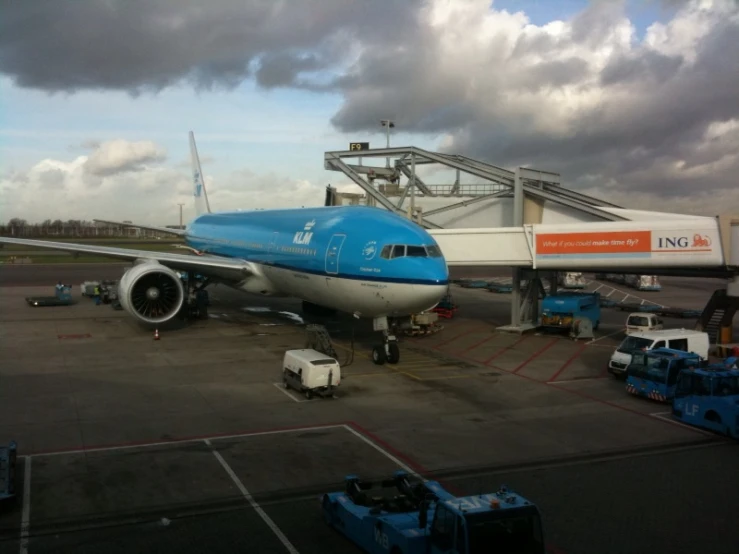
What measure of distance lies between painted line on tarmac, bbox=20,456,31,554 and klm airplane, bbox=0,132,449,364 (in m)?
11.5

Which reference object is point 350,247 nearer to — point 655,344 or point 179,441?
point 179,441

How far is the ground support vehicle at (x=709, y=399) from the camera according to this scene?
15594 mm

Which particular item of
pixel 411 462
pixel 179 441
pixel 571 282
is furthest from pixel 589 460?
pixel 571 282

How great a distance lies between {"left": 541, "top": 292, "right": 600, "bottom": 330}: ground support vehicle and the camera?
30.5 meters

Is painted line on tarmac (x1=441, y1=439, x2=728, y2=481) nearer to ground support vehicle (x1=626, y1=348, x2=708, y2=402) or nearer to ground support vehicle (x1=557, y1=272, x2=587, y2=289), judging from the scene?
ground support vehicle (x1=626, y1=348, x2=708, y2=402)

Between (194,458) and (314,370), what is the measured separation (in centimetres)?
526

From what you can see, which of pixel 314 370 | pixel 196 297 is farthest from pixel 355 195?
pixel 314 370

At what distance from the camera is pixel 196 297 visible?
34062mm

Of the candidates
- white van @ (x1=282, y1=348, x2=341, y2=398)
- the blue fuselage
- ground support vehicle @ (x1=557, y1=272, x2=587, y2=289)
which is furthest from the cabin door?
ground support vehicle @ (x1=557, y1=272, x2=587, y2=289)

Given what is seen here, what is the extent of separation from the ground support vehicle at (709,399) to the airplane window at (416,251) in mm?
8256

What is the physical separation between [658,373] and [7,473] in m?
16.2

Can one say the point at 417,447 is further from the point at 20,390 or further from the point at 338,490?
the point at 20,390

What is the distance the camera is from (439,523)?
8492 mm

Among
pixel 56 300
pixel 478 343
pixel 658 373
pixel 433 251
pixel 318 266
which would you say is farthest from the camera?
pixel 56 300
